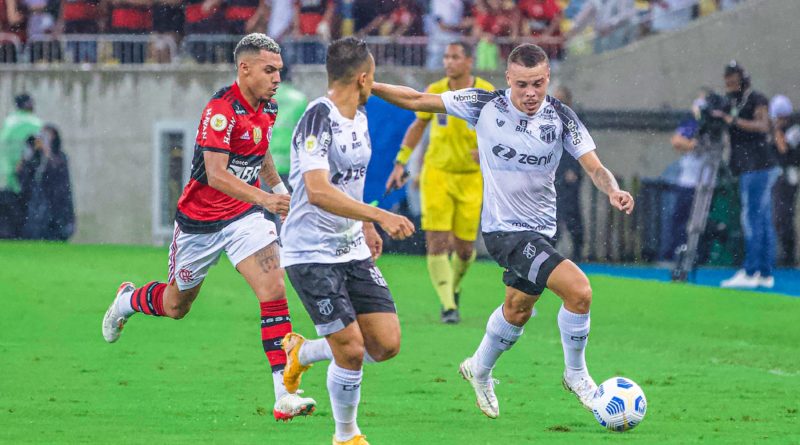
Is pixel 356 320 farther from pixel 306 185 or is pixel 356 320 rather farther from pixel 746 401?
pixel 746 401

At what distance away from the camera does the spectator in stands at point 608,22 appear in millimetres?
22719

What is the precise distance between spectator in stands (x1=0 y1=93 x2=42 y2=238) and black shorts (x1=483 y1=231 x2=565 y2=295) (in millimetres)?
15442


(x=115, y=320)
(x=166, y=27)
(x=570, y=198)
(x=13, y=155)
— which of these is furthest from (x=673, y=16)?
(x=115, y=320)

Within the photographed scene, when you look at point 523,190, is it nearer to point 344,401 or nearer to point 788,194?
point 344,401

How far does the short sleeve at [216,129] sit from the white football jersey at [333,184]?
123cm

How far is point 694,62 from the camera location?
73.7 feet

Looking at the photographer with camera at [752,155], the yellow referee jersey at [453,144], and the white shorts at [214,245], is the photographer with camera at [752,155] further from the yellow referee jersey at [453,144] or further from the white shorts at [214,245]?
the white shorts at [214,245]

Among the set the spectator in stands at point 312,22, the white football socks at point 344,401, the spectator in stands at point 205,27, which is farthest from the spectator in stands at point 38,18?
the white football socks at point 344,401

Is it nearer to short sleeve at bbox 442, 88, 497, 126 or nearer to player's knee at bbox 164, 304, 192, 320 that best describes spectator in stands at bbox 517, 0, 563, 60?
player's knee at bbox 164, 304, 192, 320

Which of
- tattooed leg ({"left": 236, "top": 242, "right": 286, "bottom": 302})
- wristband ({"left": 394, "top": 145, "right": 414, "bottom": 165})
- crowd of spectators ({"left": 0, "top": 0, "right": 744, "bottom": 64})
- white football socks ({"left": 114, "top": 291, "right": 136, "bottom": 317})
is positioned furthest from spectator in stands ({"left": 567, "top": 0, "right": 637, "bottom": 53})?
tattooed leg ({"left": 236, "top": 242, "right": 286, "bottom": 302})

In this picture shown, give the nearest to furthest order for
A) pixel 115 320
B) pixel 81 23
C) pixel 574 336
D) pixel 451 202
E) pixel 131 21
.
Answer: pixel 574 336 < pixel 115 320 < pixel 451 202 < pixel 131 21 < pixel 81 23

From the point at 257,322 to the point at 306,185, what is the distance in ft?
22.8

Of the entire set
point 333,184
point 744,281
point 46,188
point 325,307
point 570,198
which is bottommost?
point 744,281

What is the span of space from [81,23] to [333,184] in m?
17.3
